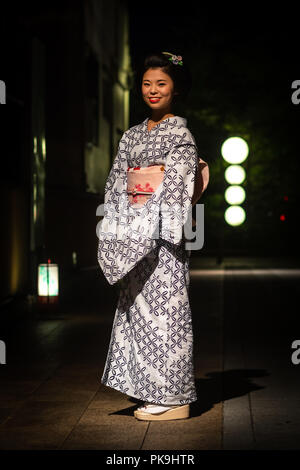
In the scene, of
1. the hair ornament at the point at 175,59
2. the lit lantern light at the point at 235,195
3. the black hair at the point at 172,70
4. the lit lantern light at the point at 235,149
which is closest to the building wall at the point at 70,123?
the lit lantern light at the point at 235,149

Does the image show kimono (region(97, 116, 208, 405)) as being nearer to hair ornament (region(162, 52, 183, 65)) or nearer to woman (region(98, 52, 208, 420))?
woman (region(98, 52, 208, 420))

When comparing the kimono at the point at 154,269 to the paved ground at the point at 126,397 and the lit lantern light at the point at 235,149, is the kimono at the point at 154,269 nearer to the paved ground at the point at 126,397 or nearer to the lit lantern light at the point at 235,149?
the paved ground at the point at 126,397

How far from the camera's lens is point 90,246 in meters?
25.5

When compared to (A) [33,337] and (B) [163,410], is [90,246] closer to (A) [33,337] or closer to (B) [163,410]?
(A) [33,337]

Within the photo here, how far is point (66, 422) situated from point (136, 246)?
51.2 inches

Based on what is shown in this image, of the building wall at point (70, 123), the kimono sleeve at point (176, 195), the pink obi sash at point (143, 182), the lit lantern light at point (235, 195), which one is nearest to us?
the kimono sleeve at point (176, 195)

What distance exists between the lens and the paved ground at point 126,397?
17.9ft

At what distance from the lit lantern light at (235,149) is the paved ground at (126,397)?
596cm

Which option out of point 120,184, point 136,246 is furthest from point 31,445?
point 120,184

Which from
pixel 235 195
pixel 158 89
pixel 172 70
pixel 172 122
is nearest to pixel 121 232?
pixel 172 122

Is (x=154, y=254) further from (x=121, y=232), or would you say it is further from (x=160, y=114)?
(x=160, y=114)

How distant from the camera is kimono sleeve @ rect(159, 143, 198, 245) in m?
5.96

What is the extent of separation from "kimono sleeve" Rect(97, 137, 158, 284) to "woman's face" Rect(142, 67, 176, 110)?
365mm

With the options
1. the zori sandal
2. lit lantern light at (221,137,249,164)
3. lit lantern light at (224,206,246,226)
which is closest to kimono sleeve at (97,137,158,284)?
the zori sandal
